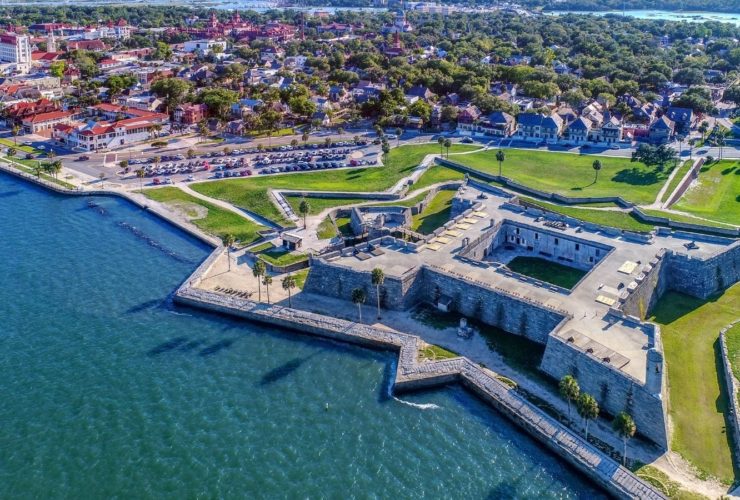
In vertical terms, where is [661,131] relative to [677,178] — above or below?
above

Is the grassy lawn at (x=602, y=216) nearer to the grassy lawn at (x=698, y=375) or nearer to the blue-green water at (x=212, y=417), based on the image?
the grassy lawn at (x=698, y=375)

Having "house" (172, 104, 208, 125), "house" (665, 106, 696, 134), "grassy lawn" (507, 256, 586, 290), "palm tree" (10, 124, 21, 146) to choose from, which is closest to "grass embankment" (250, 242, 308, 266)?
"grassy lawn" (507, 256, 586, 290)

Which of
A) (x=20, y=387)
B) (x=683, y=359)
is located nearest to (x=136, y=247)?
(x=20, y=387)

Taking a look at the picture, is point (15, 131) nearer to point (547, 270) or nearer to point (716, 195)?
point (547, 270)

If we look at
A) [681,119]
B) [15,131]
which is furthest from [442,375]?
[15,131]

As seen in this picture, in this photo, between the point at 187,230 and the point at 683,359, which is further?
the point at 187,230

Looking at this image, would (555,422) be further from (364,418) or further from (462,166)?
(462,166)

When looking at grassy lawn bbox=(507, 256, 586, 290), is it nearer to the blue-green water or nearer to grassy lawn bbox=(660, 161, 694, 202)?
the blue-green water
